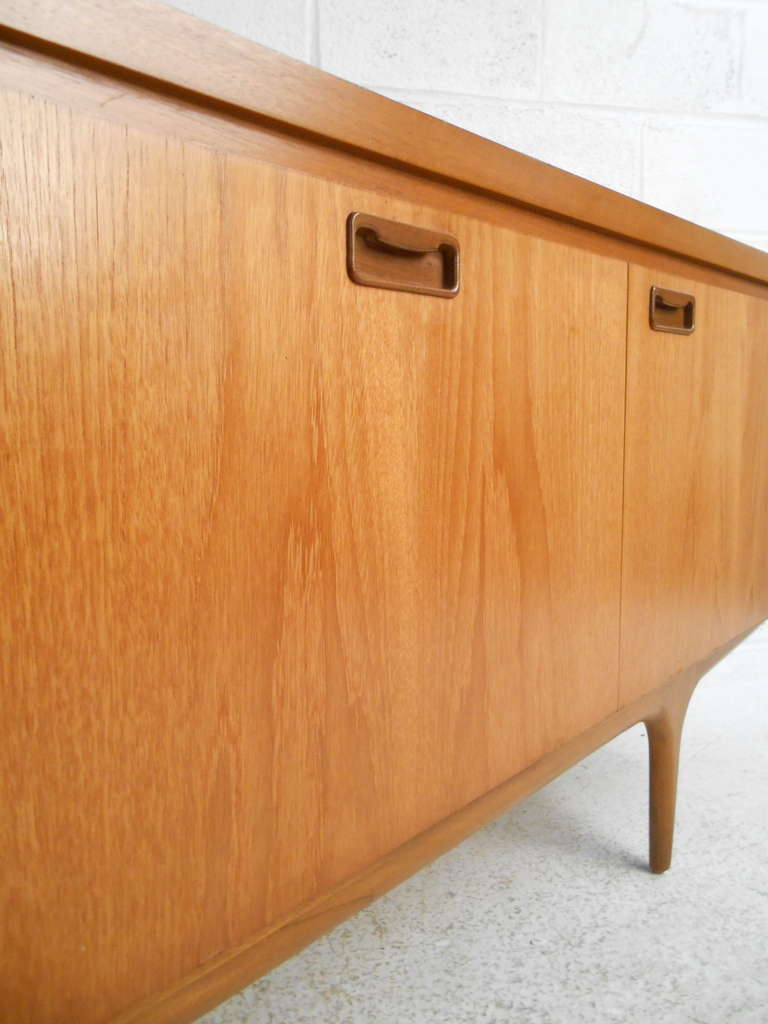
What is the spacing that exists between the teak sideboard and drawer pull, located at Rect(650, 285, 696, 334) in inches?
2.4

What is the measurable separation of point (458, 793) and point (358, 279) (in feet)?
1.17

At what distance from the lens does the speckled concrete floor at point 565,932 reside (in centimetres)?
78

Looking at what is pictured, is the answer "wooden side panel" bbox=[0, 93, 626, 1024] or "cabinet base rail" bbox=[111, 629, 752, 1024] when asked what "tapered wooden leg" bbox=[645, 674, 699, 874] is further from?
"wooden side panel" bbox=[0, 93, 626, 1024]

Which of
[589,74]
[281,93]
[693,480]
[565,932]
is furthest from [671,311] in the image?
[589,74]

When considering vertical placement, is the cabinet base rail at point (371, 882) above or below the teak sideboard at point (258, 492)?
below

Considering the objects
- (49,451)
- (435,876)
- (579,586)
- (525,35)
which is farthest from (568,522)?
(525,35)

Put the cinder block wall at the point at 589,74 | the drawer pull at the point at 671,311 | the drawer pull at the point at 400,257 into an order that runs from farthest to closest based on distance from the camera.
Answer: the cinder block wall at the point at 589,74 → the drawer pull at the point at 671,311 → the drawer pull at the point at 400,257

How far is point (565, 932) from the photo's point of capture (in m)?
0.89

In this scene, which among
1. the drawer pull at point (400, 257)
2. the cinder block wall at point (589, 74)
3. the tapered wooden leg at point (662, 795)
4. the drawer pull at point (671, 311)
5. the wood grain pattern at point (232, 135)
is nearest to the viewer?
the wood grain pattern at point (232, 135)

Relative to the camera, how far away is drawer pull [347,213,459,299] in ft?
1.54

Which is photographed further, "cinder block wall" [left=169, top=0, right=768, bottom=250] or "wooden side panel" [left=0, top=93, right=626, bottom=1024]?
"cinder block wall" [left=169, top=0, right=768, bottom=250]

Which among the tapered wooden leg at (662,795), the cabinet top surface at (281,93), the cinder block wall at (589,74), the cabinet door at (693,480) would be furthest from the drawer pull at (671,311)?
the cinder block wall at (589,74)

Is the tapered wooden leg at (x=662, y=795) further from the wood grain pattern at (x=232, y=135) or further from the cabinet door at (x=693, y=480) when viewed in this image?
the wood grain pattern at (x=232, y=135)

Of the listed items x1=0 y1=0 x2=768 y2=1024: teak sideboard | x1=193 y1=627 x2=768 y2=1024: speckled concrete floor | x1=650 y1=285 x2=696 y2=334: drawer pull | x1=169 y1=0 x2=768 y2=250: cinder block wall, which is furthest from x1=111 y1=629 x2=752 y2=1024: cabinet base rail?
x1=169 y1=0 x2=768 y2=250: cinder block wall
